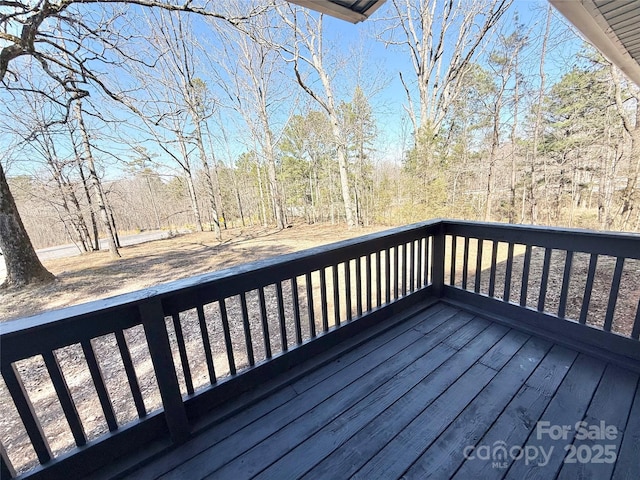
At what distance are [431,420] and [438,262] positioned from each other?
1.61 meters

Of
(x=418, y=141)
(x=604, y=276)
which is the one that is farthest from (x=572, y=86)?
(x=604, y=276)

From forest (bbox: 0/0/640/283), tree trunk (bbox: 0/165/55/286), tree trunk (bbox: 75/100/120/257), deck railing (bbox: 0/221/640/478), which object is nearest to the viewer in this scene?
deck railing (bbox: 0/221/640/478)

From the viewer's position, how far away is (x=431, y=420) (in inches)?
57.2

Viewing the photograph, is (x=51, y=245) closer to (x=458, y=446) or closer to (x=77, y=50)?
(x=77, y=50)

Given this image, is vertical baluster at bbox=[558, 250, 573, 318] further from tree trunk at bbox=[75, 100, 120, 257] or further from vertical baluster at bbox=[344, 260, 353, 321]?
tree trunk at bbox=[75, 100, 120, 257]

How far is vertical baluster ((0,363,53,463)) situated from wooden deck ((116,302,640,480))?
37 centimetres

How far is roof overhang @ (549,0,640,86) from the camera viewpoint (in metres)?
1.67

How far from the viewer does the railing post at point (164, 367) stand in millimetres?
1246

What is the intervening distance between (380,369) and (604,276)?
192 inches

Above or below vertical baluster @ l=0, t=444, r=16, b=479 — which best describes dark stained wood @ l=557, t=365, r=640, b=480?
below

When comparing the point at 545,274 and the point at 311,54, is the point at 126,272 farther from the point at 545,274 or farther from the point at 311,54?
the point at 311,54

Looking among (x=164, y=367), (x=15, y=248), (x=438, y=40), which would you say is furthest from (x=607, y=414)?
(x=438, y=40)

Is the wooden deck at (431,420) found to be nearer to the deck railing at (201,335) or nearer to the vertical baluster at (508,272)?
the deck railing at (201,335)

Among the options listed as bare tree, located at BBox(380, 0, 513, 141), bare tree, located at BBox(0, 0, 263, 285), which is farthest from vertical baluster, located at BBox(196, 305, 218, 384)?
bare tree, located at BBox(380, 0, 513, 141)
